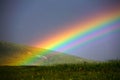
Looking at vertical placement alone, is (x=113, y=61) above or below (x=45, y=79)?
above

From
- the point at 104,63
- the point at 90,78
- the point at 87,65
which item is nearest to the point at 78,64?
the point at 87,65

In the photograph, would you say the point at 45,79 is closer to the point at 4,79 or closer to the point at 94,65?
the point at 4,79

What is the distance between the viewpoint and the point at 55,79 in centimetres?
1648

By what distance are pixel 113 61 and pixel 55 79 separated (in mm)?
18956

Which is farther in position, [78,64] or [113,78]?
[78,64]

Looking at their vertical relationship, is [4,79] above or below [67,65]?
below

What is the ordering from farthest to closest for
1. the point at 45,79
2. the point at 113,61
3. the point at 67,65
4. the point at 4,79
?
the point at 113,61, the point at 67,65, the point at 4,79, the point at 45,79

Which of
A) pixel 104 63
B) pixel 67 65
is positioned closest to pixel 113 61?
pixel 104 63

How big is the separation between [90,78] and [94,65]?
14613 mm

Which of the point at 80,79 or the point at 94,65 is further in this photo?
the point at 94,65

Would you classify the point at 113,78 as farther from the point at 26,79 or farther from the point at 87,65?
the point at 87,65

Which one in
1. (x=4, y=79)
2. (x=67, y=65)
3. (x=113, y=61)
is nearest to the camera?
(x=4, y=79)

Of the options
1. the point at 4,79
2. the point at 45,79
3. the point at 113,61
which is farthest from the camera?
the point at 113,61

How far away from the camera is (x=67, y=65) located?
30797 mm
